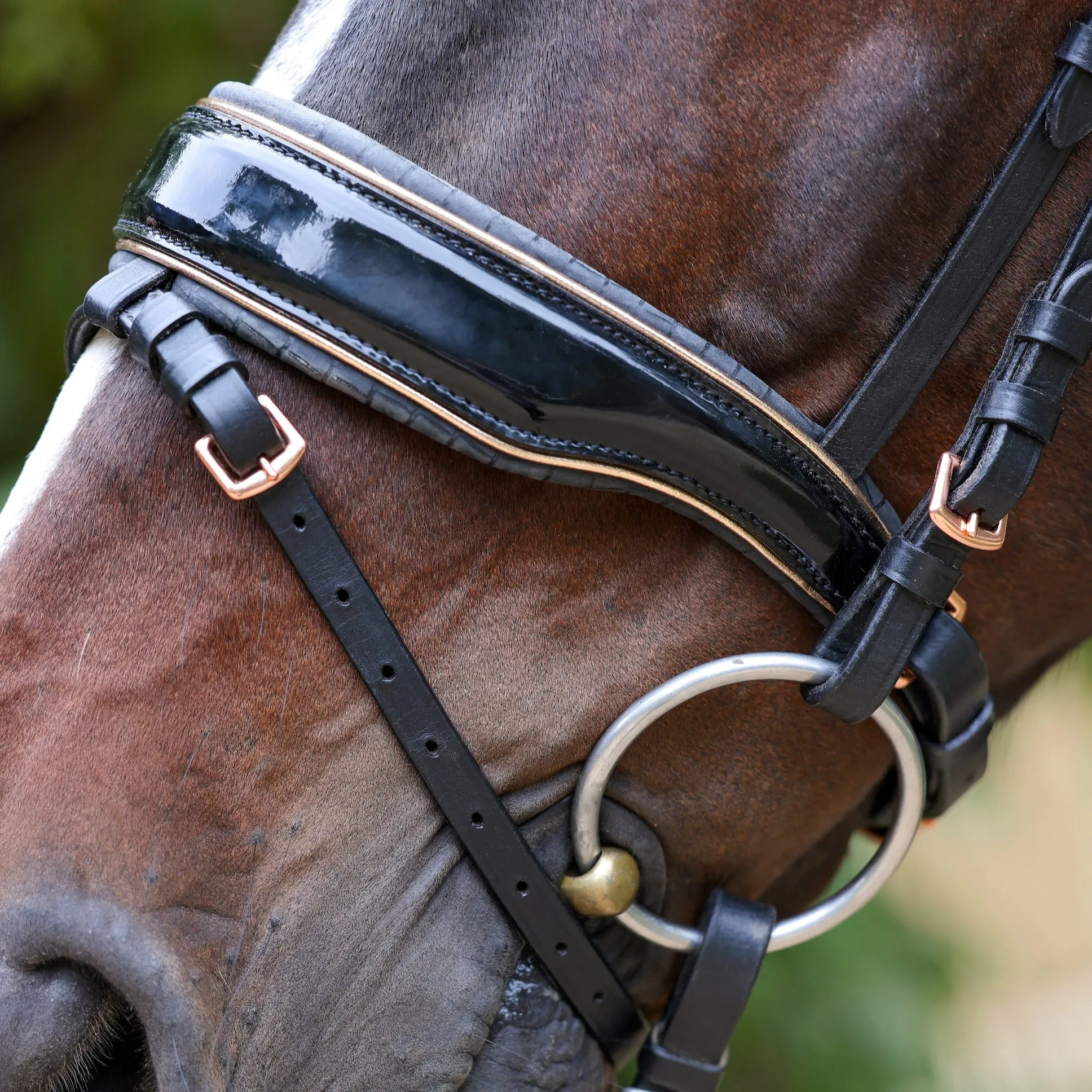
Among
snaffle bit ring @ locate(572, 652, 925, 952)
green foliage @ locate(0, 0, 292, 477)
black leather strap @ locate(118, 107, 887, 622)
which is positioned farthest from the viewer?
green foliage @ locate(0, 0, 292, 477)

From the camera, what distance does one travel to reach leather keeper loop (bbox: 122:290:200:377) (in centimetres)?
89

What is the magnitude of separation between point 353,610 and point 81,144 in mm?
1925

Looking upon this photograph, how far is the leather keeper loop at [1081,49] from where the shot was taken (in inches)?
35.9

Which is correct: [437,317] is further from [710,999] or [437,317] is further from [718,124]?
[710,999]

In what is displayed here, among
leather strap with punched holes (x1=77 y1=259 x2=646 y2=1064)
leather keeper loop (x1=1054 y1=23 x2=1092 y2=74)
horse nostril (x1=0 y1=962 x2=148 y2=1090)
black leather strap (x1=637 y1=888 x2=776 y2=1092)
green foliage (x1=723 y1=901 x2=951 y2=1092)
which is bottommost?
green foliage (x1=723 y1=901 x2=951 y2=1092)

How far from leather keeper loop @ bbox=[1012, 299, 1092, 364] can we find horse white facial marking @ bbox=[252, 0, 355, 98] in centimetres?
62

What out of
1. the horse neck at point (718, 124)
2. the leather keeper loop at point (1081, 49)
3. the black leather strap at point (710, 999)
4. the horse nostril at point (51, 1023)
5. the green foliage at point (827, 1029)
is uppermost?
the leather keeper loop at point (1081, 49)

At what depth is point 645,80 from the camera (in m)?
0.92

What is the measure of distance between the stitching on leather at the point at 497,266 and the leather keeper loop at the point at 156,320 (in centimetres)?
14

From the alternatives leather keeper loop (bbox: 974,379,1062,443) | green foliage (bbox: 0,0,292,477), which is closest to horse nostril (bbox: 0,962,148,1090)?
leather keeper loop (bbox: 974,379,1062,443)

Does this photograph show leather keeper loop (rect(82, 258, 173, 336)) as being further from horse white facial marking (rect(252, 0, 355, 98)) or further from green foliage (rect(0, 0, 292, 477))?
green foliage (rect(0, 0, 292, 477))

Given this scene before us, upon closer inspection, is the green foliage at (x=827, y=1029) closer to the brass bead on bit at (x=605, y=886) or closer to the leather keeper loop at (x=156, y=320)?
the brass bead on bit at (x=605, y=886)

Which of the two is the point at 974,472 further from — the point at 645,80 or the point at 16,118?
the point at 16,118

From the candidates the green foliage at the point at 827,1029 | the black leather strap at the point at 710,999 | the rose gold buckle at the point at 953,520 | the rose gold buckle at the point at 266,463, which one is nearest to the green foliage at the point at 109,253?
the green foliage at the point at 827,1029
